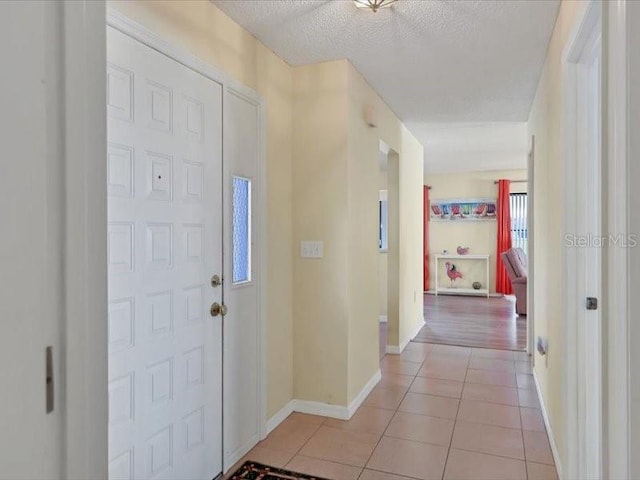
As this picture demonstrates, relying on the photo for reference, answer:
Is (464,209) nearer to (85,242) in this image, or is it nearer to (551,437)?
(551,437)

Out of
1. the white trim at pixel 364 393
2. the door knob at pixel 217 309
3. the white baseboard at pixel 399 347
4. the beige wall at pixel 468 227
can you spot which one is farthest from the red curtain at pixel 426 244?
the door knob at pixel 217 309

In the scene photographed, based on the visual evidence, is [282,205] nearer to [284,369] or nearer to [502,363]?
[284,369]

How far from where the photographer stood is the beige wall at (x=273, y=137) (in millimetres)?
2139

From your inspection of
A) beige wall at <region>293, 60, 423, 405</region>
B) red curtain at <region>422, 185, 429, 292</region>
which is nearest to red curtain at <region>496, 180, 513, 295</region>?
red curtain at <region>422, 185, 429, 292</region>

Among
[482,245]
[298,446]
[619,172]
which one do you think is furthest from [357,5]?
[482,245]

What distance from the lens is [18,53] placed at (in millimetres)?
458

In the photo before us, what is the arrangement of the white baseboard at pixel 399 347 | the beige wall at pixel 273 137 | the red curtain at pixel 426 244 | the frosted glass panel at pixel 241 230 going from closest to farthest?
the beige wall at pixel 273 137, the frosted glass panel at pixel 241 230, the white baseboard at pixel 399 347, the red curtain at pixel 426 244

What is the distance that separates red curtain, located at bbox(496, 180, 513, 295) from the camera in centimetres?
808

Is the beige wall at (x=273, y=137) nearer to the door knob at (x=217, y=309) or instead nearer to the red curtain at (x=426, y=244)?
the door knob at (x=217, y=309)

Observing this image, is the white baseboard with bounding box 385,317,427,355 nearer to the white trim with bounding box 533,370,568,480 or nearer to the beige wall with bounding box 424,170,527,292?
Result: the white trim with bounding box 533,370,568,480

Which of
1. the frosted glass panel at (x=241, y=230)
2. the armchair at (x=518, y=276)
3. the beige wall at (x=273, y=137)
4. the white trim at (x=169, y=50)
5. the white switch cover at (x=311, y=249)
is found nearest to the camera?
the white trim at (x=169, y=50)

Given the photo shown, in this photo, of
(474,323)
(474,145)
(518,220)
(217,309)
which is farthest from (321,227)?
(518,220)

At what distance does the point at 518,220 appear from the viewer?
825 centimetres

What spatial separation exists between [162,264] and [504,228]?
755cm
